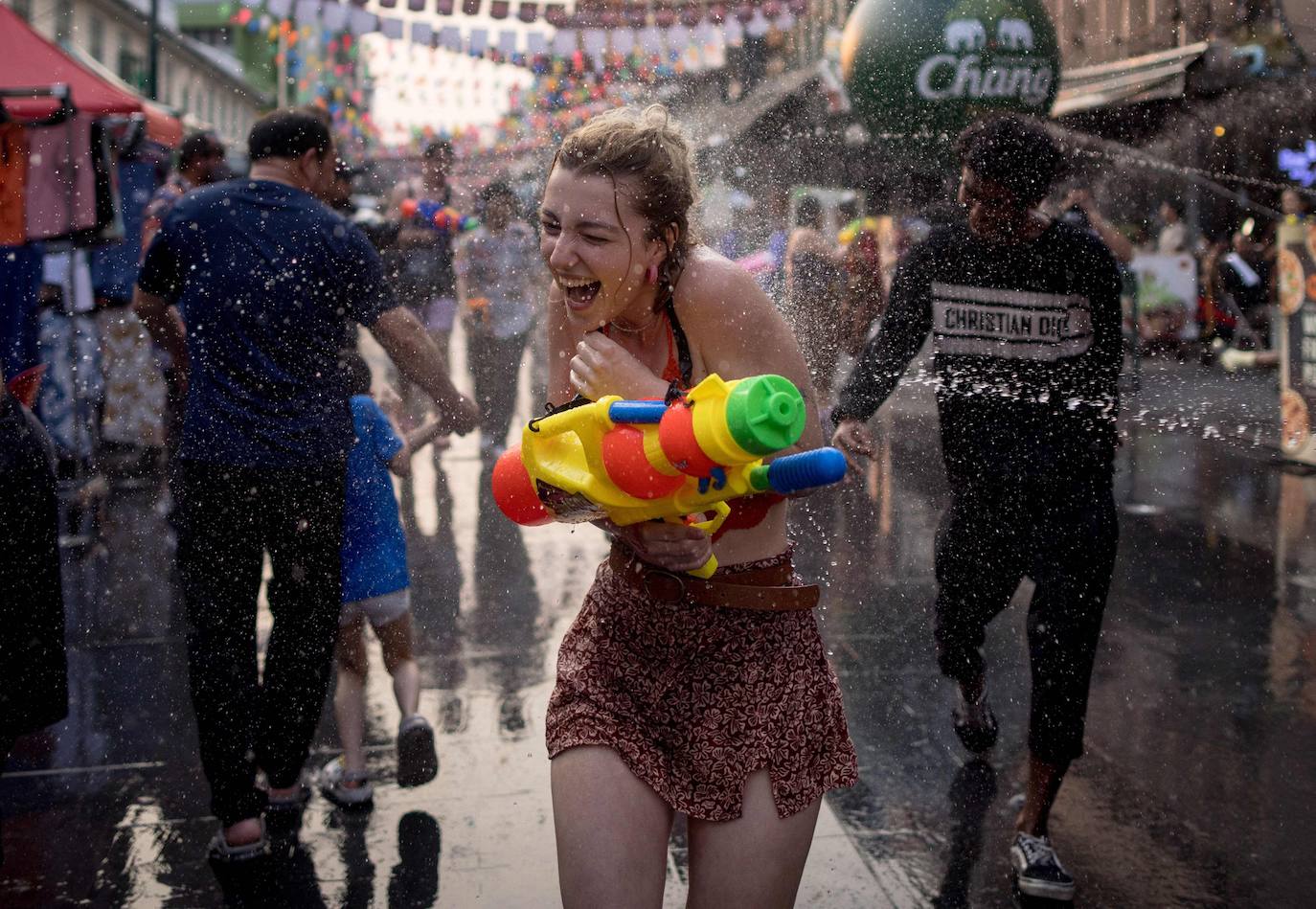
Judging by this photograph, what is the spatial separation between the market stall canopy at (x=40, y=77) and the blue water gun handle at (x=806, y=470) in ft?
19.6

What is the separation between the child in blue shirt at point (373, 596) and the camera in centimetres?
369

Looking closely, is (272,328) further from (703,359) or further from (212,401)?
(703,359)

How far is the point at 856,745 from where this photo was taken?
3.92 m

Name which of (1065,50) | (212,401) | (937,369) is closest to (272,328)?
(212,401)

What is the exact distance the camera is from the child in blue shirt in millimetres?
3688

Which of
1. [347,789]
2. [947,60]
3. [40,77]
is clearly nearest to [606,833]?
[347,789]

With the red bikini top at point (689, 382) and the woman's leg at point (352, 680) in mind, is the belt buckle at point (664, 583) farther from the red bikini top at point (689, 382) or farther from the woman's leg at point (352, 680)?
the woman's leg at point (352, 680)

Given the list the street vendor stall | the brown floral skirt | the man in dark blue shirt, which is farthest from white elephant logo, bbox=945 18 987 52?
the street vendor stall

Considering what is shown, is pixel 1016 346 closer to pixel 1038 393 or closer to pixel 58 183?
pixel 1038 393

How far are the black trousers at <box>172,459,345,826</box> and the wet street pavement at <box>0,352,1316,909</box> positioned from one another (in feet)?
1.09

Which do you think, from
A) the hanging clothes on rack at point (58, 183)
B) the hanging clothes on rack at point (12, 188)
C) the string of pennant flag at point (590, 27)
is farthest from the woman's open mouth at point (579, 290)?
the string of pennant flag at point (590, 27)

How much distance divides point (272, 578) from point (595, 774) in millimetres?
1786

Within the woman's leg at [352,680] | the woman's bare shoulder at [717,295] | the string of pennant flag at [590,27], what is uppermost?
the string of pennant flag at [590,27]

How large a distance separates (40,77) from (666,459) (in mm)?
7044
